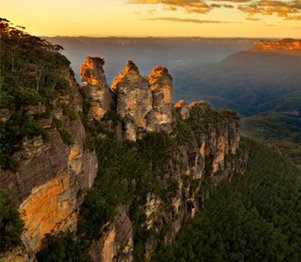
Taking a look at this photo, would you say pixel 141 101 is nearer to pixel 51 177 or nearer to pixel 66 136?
pixel 66 136

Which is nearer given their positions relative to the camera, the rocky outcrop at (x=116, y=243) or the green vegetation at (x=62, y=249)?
the green vegetation at (x=62, y=249)

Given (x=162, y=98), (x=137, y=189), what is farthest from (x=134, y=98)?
(x=137, y=189)

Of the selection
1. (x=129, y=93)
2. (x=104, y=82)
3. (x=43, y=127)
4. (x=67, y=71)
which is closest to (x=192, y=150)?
(x=129, y=93)

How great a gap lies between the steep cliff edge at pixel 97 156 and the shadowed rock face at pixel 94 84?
161mm

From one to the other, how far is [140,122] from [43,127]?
33.7 m

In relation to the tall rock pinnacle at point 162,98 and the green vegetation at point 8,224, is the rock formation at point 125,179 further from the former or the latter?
the green vegetation at point 8,224

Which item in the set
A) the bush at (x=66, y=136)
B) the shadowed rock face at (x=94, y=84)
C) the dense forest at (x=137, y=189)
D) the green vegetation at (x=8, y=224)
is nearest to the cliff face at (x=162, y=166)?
the dense forest at (x=137, y=189)

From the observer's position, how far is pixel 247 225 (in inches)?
2832

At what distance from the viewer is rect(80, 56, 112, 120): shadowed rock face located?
173ft

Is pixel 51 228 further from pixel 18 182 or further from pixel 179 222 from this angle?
pixel 179 222

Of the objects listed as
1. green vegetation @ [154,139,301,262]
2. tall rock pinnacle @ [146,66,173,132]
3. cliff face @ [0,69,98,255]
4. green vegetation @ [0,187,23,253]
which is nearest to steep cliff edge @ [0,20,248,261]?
cliff face @ [0,69,98,255]

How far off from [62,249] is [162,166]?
105 ft

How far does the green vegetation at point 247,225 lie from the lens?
2469 inches

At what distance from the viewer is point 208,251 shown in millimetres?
62312
